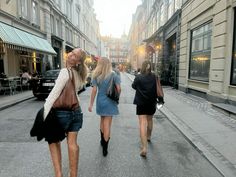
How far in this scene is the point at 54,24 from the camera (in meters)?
24.4

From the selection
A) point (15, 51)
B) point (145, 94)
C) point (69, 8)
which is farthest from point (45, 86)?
Answer: point (69, 8)

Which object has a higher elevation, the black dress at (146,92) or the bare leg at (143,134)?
the black dress at (146,92)

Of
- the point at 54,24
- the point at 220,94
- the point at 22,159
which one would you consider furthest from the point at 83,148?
the point at 54,24

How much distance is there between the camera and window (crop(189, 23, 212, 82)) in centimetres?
1110

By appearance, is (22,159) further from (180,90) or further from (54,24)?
(54,24)

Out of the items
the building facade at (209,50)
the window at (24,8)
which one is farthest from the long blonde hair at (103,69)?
the window at (24,8)

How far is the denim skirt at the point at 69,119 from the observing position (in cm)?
282

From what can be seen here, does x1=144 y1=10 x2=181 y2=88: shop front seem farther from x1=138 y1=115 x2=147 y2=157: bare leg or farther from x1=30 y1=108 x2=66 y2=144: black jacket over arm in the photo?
x1=30 y1=108 x2=66 y2=144: black jacket over arm

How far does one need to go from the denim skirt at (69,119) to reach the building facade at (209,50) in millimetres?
7187

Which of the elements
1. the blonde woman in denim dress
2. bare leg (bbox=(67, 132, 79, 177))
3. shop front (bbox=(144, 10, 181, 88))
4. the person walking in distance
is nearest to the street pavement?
the blonde woman in denim dress

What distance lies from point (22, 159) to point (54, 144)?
1.51 meters

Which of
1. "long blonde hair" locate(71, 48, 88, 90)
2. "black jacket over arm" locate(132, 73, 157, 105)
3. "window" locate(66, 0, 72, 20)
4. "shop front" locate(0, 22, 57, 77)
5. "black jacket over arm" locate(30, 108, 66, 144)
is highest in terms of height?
"window" locate(66, 0, 72, 20)

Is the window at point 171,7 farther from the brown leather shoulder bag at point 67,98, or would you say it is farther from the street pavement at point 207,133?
the brown leather shoulder bag at point 67,98

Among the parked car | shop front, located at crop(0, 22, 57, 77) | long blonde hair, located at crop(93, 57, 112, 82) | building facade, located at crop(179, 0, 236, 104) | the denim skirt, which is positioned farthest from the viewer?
shop front, located at crop(0, 22, 57, 77)
